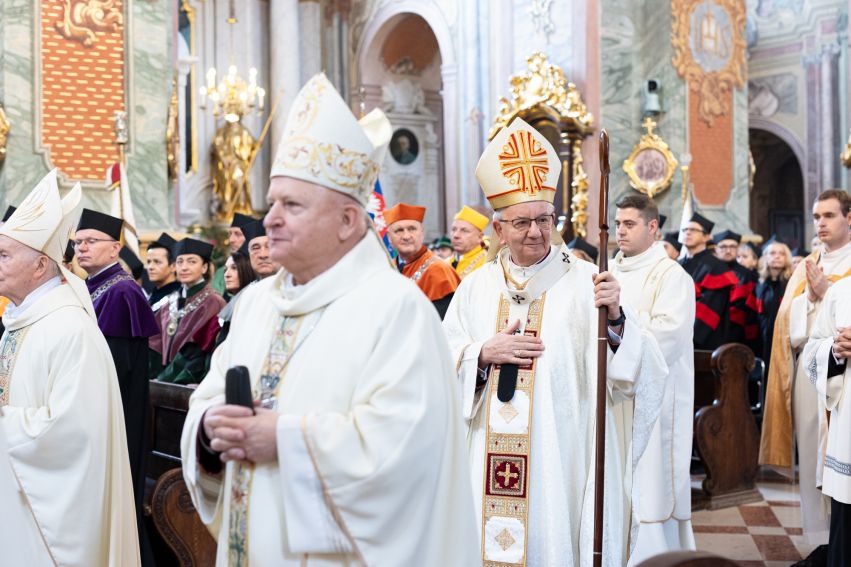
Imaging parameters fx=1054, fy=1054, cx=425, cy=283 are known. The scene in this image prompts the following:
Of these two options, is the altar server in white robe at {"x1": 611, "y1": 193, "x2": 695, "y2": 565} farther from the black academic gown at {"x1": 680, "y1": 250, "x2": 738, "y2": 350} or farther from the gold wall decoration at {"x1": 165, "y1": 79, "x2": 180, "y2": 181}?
the gold wall decoration at {"x1": 165, "y1": 79, "x2": 180, "y2": 181}

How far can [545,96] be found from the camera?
47.7ft

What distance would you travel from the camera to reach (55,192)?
14.5 ft

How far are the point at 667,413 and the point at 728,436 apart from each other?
2.74 meters

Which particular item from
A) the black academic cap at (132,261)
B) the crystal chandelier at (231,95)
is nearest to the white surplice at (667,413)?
the black academic cap at (132,261)

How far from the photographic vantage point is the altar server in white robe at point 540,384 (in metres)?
4.07

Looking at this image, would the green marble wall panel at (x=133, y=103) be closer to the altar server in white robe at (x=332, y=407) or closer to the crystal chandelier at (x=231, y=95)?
the crystal chandelier at (x=231, y=95)

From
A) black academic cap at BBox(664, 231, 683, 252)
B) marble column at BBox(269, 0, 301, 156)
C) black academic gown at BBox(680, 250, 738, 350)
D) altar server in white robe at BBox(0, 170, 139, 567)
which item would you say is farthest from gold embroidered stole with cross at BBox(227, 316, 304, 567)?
marble column at BBox(269, 0, 301, 156)

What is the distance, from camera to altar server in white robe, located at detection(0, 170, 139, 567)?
161 inches

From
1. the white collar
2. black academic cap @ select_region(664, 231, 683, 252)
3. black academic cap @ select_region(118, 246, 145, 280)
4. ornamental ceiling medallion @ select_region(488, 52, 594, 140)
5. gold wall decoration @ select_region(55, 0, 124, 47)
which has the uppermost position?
gold wall decoration @ select_region(55, 0, 124, 47)

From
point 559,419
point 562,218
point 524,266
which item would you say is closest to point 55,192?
point 524,266

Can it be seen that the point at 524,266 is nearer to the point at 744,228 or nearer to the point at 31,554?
the point at 31,554

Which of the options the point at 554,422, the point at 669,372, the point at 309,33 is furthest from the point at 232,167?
the point at 554,422

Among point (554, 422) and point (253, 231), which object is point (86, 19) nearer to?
point (253, 231)

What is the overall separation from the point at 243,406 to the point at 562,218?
11780 mm
